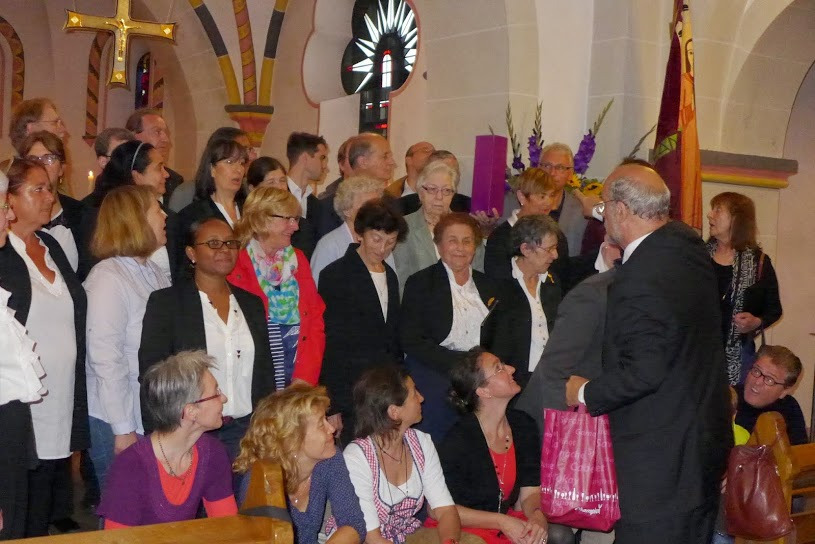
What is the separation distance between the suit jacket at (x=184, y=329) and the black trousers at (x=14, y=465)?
62 cm

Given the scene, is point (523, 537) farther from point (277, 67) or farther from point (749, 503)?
point (277, 67)

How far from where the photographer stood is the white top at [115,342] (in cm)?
372

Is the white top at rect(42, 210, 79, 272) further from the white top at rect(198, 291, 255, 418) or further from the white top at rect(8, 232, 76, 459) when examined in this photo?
the white top at rect(198, 291, 255, 418)

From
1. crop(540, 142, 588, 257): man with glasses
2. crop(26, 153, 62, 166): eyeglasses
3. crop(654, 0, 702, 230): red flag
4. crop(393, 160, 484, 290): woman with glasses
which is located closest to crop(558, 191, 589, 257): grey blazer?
crop(540, 142, 588, 257): man with glasses

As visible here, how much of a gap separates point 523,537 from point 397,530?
512mm

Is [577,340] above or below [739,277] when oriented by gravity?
below

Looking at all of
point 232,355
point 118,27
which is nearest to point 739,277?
point 232,355

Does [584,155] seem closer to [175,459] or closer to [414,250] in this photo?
[414,250]

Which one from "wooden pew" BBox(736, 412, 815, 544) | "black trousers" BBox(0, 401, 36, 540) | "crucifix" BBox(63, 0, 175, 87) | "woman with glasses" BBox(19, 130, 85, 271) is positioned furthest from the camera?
"crucifix" BBox(63, 0, 175, 87)

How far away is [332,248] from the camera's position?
4.77m

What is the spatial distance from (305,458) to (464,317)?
4.06ft

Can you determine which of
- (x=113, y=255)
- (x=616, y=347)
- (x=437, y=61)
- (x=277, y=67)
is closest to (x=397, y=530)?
(x=616, y=347)

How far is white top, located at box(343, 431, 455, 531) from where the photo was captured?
3650 millimetres

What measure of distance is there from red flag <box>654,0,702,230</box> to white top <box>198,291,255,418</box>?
2.92m
